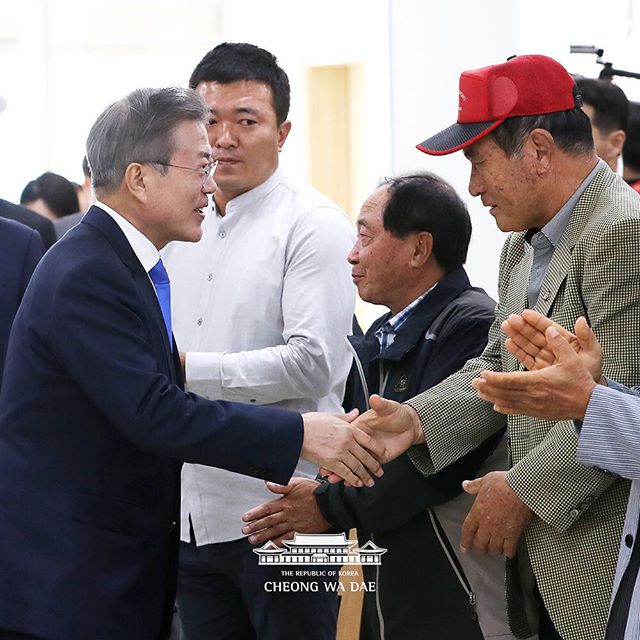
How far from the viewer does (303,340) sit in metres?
2.57

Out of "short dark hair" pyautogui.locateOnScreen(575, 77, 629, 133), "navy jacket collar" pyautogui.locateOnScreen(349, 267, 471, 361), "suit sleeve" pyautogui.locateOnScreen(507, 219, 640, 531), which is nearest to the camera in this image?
"suit sleeve" pyautogui.locateOnScreen(507, 219, 640, 531)

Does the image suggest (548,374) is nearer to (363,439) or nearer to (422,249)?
(363,439)

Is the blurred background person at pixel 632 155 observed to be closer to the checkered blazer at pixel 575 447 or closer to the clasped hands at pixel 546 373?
the checkered blazer at pixel 575 447

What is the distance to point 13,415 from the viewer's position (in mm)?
2021

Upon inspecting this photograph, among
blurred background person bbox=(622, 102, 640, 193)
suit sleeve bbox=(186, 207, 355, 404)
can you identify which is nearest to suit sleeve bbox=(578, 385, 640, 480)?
suit sleeve bbox=(186, 207, 355, 404)

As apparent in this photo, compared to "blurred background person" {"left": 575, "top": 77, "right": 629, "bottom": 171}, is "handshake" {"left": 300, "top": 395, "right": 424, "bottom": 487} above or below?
below

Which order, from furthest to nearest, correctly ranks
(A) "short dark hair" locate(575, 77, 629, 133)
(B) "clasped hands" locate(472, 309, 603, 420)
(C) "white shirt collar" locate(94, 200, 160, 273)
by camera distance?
(A) "short dark hair" locate(575, 77, 629, 133) → (C) "white shirt collar" locate(94, 200, 160, 273) → (B) "clasped hands" locate(472, 309, 603, 420)

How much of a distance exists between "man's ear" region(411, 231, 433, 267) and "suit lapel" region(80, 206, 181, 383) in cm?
67

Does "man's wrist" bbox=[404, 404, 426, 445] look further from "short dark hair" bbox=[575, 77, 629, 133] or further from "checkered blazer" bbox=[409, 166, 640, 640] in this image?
"short dark hair" bbox=[575, 77, 629, 133]

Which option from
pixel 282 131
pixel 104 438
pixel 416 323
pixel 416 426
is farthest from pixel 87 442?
pixel 282 131

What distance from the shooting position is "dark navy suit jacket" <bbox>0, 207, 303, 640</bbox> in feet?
6.48

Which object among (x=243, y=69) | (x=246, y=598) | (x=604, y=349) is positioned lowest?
(x=246, y=598)

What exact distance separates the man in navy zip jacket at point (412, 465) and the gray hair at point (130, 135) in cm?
61

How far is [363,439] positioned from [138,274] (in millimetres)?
559
